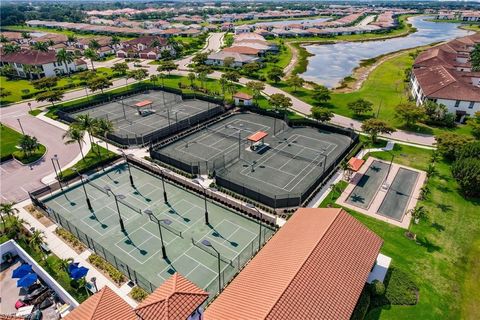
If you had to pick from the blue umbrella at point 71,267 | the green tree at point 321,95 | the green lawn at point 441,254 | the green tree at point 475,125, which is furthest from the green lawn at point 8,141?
the green tree at point 475,125

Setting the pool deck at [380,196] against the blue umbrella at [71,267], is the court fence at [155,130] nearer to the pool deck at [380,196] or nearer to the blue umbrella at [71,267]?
the blue umbrella at [71,267]

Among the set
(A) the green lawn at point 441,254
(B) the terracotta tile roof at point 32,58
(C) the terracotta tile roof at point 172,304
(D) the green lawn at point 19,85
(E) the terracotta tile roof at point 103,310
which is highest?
(C) the terracotta tile roof at point 172,304

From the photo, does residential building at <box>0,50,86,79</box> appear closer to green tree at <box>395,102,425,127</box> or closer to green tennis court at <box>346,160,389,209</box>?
green tennis court at <box>346,160,389,209</box>

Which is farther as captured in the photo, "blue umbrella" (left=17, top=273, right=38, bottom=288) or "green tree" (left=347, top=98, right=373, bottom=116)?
"green tree" (left=347, top=98, right=373, bottom=116)

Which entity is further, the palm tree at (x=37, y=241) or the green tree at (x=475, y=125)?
the green tree at (x=475, y=125)

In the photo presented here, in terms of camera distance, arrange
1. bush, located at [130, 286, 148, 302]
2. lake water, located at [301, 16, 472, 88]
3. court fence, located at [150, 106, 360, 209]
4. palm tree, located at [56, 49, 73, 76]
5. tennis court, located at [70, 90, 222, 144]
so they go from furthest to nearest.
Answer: lake water, located at [301, 16, 472, 88] → palm tree, located at [56, 49, 73, 76] → tennis court, located at [70, 90, 222, 144] → court fence, located at [150, 106, 360, 209] → bush, located at [130, 286, 148, 302]

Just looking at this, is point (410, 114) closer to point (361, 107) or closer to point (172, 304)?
point (361, 107)

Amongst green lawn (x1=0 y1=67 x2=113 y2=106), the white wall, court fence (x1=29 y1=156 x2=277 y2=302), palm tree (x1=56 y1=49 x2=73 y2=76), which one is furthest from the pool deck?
palm tree (x1=56 y1=49 x2=73 y2=76)
